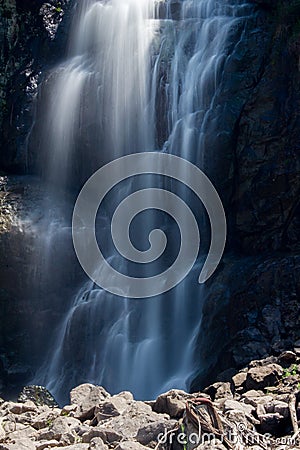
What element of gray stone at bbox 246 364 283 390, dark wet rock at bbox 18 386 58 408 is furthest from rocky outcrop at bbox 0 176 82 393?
gray stone at bbox 246 364 283 390

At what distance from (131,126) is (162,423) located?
11.4m

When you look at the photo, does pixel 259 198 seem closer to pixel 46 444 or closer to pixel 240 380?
pixel 240 380

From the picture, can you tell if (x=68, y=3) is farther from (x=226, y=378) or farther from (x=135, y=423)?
(x=135, y=423)

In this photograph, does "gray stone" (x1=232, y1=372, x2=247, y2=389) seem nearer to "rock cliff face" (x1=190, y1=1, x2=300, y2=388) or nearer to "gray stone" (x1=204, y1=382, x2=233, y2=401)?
"gray stone" (x1=204, y1=382, x2=233, y2=401)

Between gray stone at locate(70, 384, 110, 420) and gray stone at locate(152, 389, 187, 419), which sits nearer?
gray stone at locate(152, 389, 187, 419)

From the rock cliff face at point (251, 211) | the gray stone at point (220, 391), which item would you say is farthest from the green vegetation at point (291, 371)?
the rock cliff face at point (251, 211)

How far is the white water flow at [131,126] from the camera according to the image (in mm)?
12734

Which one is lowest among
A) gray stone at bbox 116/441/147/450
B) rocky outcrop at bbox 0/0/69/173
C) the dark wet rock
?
the dark wet rock

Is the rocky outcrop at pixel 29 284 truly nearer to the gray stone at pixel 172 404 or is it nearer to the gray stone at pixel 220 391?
the gray stone at pixel 220 391

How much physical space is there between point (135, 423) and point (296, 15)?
1145 cm

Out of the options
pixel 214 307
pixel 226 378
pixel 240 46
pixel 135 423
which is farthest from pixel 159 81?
pixel 135 423

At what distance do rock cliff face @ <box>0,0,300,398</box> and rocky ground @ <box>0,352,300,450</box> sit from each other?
316 centimetres

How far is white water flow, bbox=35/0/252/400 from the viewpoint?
41.8 ft

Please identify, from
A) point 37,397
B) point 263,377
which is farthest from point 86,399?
point 37,397
